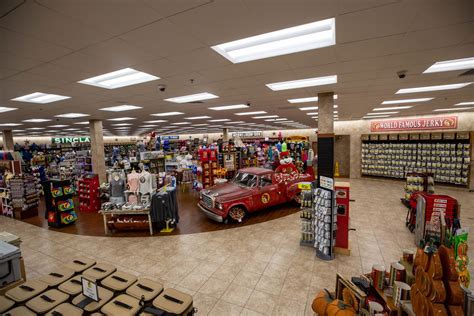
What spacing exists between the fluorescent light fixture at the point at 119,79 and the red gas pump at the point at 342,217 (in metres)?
4.09

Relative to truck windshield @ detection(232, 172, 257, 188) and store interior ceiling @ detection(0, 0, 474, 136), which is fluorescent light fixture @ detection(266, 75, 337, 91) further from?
truck windshield @ detection(232, 172, 257, 188)

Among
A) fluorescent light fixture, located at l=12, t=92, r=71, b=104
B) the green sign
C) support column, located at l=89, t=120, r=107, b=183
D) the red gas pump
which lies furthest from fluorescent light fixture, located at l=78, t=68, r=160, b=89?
the green sign

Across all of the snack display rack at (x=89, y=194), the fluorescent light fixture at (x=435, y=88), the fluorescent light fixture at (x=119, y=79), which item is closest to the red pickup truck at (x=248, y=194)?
the fluorescent light fixture at (x=119, y=79)

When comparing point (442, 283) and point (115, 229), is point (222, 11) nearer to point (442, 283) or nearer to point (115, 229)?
point (442, 283)

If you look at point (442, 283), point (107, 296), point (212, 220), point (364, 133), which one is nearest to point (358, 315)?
point (442, 283)

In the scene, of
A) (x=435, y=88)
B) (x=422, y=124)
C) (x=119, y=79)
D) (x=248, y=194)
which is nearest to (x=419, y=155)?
(x=422, y=124)

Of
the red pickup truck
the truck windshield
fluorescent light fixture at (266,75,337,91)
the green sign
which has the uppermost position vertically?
fluorescent light fixture at (266,75,337,91)

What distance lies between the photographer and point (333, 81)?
178 inches

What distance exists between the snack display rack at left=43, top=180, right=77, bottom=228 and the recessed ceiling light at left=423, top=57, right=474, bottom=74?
906 cm

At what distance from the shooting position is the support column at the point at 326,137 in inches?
191

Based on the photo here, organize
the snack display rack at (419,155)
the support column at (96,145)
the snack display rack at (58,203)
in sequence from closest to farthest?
the snack display rack at (58,203) → the snack display rack at (419,155) → the support column at (96,145)

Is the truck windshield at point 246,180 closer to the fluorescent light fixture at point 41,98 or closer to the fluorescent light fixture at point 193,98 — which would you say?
the fluorescent light fixture at point 193,98

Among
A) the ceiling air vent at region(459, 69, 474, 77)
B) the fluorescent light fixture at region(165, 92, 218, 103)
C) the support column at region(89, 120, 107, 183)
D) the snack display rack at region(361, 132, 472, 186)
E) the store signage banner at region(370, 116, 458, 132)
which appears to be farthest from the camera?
the store signage banner at region(370, 116, 458, 132)

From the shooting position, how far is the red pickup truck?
6.28 metres
